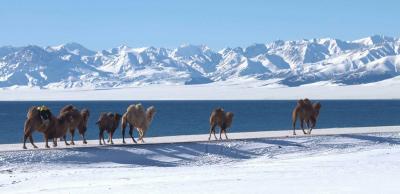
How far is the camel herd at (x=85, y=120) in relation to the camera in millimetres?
25641

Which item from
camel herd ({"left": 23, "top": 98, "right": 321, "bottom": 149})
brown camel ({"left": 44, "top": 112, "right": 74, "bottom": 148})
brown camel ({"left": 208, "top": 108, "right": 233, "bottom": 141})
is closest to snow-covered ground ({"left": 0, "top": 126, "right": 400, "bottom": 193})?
brown camel ({"left": 44, "top": 112, "right": 74, "bottom": 148})

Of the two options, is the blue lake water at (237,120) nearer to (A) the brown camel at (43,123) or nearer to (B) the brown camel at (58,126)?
(B) the brown camel at (58,126)

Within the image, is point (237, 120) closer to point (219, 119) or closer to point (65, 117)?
point (219, 119)

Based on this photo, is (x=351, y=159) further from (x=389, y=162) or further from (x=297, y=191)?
(x=297, y=191)

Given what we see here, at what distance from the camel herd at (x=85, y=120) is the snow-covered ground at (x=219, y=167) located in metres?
1.25

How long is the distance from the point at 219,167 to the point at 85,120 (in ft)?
20.5

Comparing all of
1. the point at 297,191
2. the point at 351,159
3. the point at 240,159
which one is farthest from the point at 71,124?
the point at 297,191

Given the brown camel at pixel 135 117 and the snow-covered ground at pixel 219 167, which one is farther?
the brown camel at pixel 135 117

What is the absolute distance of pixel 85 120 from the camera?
28.1 m

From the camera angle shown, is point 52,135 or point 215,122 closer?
point 52,135

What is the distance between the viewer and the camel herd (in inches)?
1009

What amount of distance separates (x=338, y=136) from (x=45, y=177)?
1458 centimetres

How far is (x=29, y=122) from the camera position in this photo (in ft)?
83.8

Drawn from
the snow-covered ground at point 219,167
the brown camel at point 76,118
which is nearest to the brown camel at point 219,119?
the snow-covered ground at point 219,167
